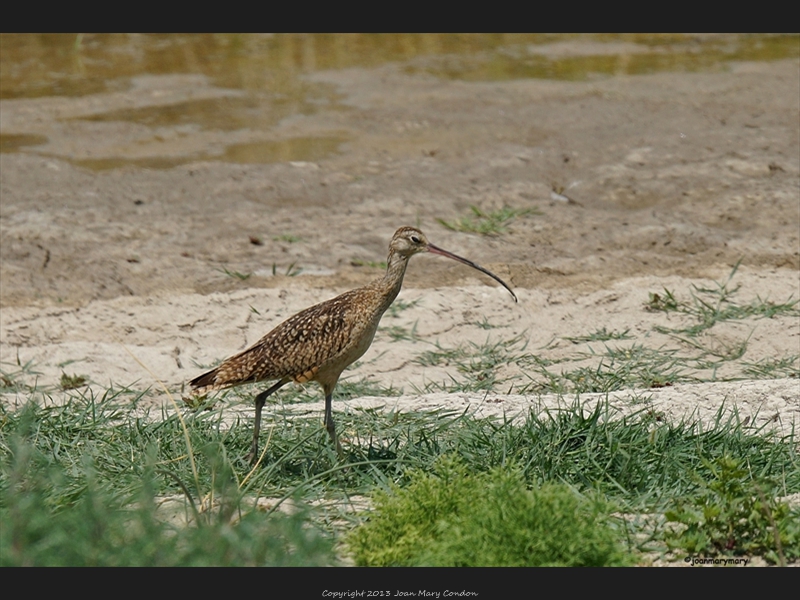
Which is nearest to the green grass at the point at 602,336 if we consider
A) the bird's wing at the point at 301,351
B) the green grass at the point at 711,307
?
the green grass at the point at 711,307

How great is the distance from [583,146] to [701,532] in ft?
24.9

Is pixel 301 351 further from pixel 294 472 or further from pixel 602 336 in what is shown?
pixel 602 336

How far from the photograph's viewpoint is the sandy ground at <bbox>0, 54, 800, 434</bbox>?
7.98 metres

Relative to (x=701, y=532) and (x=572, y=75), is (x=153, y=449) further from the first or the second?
(x=572, y=75)

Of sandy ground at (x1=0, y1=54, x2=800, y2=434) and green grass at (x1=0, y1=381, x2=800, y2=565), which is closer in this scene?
green grass at (x1=0, y1=381, x2=800, y2=565)

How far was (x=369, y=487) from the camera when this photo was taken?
5328 mm

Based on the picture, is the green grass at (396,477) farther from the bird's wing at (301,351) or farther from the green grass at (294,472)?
the bird's wing at (301,351)

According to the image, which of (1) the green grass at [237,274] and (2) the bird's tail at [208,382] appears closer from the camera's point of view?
(2) the bird's tail at [208,382]

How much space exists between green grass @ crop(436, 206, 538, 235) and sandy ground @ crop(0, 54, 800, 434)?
79 mm

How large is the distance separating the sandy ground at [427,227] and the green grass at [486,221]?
0.26ft

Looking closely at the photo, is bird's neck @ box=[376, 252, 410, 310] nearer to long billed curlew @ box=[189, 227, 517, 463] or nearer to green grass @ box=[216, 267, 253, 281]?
long billed curlew @ box=[189, 227, 517, 463]

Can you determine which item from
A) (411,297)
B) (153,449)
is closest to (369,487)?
(153,449)

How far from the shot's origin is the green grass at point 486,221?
395 inches

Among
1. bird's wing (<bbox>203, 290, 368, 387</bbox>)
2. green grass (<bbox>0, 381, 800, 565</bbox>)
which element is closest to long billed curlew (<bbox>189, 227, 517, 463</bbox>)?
bird's wing (<bbox>203, 290, 368, 387</bbox>)
